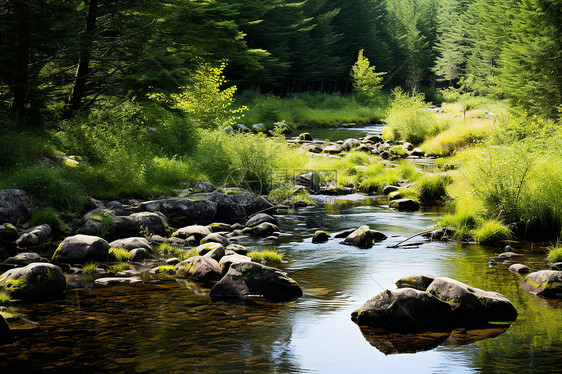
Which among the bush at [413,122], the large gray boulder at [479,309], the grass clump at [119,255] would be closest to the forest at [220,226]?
the large gray boulder at [479,309]

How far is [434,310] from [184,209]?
23.2 feet

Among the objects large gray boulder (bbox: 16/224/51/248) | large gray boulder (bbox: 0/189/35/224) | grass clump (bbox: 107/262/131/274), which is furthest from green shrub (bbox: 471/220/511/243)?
large gray boulder (bbox: 0/189/35/224)

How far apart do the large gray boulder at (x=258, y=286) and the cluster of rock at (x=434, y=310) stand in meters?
1.09

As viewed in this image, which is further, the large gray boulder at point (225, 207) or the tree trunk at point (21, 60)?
the large gray boulder at point (225, 207)

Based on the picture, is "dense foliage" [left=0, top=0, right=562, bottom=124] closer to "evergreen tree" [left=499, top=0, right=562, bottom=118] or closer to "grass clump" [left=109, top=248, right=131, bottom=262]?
"evergreen tree" [left=499, top=0, right=562, bottom=118]

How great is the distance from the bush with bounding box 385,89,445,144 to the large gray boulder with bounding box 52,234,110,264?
21.0 m

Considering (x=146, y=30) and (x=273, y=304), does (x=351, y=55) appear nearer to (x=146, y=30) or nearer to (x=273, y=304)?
(x=146, y=30)

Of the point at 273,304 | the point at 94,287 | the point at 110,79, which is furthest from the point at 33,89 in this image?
the point at 273,304

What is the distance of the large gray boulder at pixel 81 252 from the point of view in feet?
27.7

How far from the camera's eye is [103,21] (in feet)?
53.1

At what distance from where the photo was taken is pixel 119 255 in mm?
8609

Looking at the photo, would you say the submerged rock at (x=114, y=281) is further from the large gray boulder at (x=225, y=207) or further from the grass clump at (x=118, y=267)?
the large gray boulder at (x=225, y=207)

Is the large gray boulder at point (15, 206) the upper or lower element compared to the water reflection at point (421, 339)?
upper

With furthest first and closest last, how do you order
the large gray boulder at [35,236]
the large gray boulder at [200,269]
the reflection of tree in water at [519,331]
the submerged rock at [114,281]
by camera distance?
the large gray boulder at [35,236]
the large gray boulder at [200,269]
the submerged rock at [114,281]
the reflection of tree in water at [519,331]
